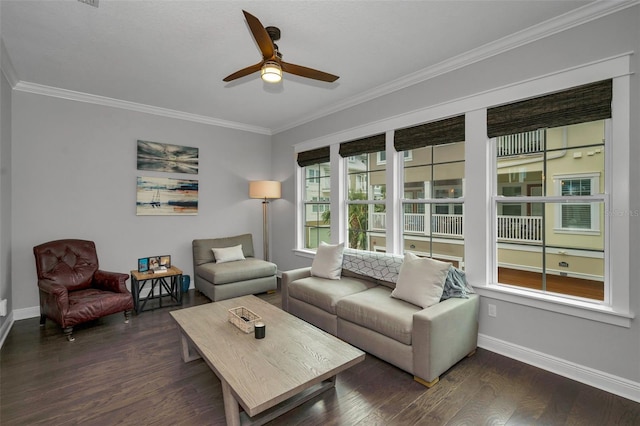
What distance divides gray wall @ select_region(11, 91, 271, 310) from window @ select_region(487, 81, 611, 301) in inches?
164

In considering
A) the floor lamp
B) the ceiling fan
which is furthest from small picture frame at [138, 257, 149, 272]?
the ceiling fan

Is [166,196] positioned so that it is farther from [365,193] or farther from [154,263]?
[365,193]

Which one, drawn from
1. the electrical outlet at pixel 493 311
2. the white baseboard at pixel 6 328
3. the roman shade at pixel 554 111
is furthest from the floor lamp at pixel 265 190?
the electrical outlet at pixel 493 311

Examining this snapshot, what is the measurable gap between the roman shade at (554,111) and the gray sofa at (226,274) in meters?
3.49

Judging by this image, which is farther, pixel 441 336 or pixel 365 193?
pixel 365 193

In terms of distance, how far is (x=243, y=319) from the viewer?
2.52 m

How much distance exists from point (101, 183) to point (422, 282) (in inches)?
170

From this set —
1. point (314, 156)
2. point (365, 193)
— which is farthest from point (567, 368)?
point (314, 156)

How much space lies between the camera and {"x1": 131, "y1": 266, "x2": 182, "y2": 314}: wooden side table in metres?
4.00

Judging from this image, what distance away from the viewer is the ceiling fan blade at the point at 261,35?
1.89m

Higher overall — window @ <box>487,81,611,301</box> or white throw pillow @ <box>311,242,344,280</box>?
window @ <box>487,81,611,301</box>

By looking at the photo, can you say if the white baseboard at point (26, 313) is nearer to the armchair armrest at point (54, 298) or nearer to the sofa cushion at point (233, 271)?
the armchair armrest at point (54, 298)

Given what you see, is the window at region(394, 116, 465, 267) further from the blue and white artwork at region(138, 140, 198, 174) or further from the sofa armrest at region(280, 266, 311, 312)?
the blue and white artwork at region(138, 140, 198, 174)

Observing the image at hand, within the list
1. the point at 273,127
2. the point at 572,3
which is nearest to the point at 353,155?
the point at 273,127
